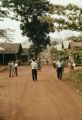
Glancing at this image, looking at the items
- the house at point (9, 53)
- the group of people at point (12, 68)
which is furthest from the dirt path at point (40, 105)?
the house at point (9, 53)

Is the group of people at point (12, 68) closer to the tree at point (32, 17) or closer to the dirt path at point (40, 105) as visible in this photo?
the dirt path at point (40, 105)

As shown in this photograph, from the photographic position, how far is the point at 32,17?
8425cm

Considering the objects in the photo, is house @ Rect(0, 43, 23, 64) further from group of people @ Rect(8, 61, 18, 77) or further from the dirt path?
the dirt path

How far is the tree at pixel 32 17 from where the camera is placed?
83188mm

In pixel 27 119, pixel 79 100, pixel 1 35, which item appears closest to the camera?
pixel 27 119

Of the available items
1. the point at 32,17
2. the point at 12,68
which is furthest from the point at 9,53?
the point at 12,68

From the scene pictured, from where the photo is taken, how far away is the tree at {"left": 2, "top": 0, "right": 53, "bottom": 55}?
8319 centimetres

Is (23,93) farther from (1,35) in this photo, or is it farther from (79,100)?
(1,35)

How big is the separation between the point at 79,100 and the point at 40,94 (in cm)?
326

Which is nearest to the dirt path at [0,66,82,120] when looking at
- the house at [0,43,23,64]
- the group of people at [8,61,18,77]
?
the group of people at [8,61,18,77]

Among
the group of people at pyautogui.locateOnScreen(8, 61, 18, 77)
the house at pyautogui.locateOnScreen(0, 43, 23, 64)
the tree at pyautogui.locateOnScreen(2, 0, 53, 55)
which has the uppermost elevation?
the tree at pyautogui.locateOnScreen(2, 0, 53, 55)

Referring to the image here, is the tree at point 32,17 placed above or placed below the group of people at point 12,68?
above

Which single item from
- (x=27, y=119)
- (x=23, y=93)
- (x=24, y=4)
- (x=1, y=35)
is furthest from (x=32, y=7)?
(x=27, y=119)

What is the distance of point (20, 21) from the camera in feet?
279
